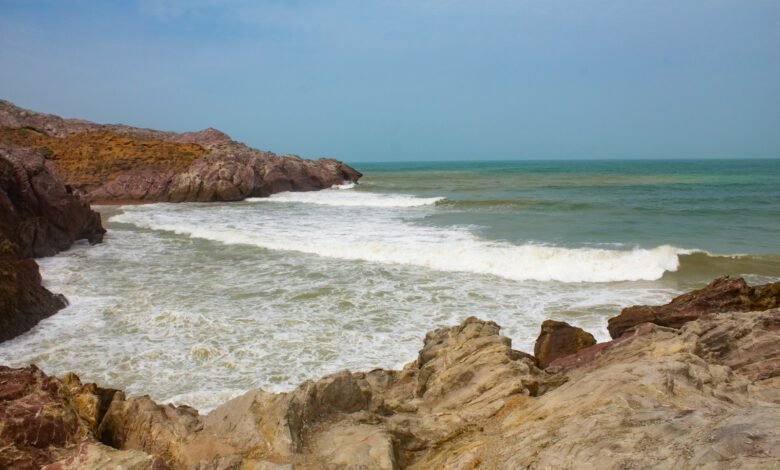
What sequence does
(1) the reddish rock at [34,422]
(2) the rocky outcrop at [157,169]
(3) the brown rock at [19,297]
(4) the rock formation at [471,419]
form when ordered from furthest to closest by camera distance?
(2) the rocky outcrop at [157,169] → (3) the brown rock at [19,297] → (1) the reddish rock at [34,422] → (4) the rock formation at [471,419]

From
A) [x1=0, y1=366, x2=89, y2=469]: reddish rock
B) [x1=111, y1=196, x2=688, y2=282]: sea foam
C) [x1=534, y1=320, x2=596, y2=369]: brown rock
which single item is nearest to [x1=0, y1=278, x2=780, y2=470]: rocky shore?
[x1=0, y1=366, x2=89, y2=469]: reddish rock

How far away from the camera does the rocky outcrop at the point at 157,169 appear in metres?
37.7

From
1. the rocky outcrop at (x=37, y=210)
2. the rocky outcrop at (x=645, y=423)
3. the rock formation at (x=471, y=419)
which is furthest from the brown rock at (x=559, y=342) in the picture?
the rocky outcrop at (x=37, y=210)

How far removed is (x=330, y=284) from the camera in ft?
44.8

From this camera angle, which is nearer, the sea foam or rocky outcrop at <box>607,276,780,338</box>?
rocky outcrop at <box>607,276,780,338</box>

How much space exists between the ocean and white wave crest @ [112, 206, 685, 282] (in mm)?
73

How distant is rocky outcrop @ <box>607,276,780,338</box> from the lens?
8352mm

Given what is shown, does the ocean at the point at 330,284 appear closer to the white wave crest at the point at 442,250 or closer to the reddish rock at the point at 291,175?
the white wave crest at the point at 442,250

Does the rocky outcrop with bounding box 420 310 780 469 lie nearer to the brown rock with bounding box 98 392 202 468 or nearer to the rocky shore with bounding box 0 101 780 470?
the rocky shore with bounding box 0 101 780 470

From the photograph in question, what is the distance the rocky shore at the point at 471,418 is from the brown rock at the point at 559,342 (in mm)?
1801

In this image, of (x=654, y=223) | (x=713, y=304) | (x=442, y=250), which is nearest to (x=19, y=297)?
(x=442, y=250)

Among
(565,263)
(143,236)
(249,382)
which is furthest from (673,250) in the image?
(143,236)

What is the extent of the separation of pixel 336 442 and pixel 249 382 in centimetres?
404

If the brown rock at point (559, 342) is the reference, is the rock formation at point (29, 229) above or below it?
above
